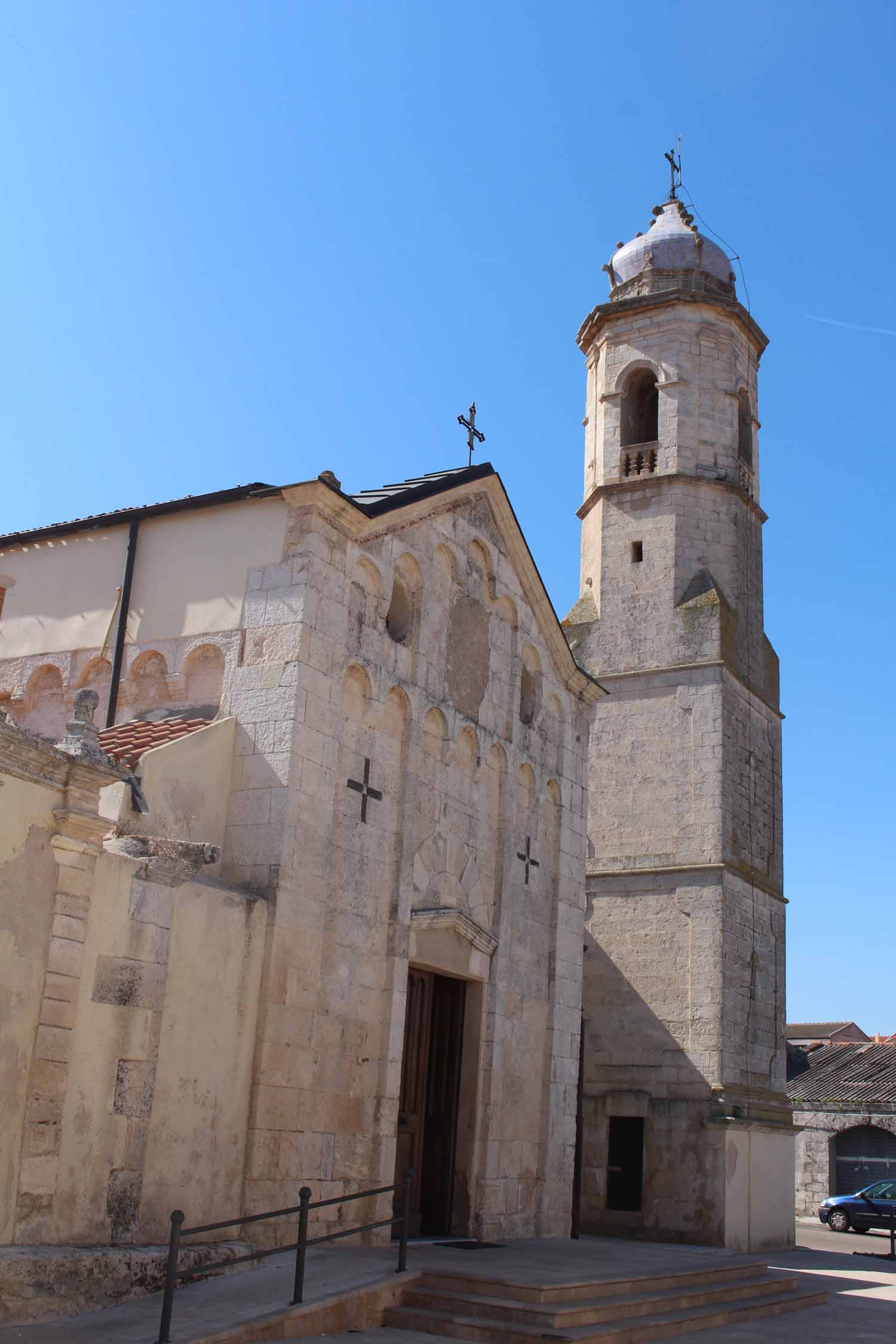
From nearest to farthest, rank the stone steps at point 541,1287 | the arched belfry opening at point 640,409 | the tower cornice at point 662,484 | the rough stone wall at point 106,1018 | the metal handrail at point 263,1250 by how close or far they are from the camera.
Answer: the metal handrail at point 263,1250
the rough stone wall at point 106,1018
the stone steps at point 541,1287
the tower cornice at point 662,484
the arched belfry opening at point 640,409

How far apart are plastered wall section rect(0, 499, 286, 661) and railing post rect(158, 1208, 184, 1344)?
6.17m

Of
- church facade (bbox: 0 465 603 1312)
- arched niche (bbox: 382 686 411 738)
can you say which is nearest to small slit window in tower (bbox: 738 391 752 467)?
church facade (bbox: 0 465 603 1312)

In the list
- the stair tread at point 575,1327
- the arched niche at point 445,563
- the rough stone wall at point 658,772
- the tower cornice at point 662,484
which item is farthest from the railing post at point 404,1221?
the tower cornice at point 662,484

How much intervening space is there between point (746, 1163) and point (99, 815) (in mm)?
15562

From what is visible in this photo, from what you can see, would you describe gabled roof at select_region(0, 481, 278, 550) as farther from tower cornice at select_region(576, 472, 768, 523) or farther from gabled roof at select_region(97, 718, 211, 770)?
tower cornice at select_region(576, 472, 768, 523)

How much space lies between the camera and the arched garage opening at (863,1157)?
33.4 m

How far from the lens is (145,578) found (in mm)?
14266

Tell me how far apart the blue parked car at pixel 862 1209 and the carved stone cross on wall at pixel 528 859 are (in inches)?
636

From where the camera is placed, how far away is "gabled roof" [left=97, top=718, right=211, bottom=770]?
12.0 metres

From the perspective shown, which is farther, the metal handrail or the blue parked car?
the blue parked car

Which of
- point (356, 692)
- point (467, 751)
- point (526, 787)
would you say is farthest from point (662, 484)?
point (356, 692)

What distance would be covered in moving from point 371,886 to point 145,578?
411 centimetres

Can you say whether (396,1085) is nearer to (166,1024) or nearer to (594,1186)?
(166,1024)

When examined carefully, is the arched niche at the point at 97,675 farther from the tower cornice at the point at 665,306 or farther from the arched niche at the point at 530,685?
the tower cornice at the point at 665,306
